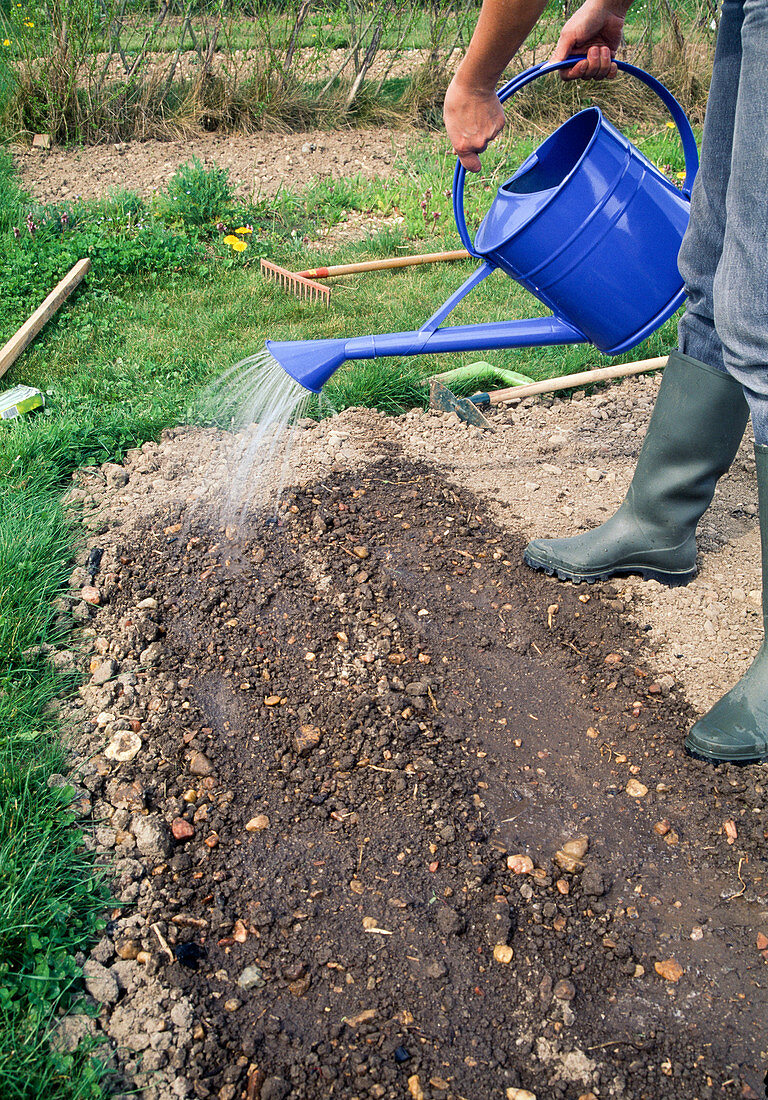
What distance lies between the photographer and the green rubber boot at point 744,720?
1.80 metres

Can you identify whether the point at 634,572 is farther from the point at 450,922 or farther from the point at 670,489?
the point at 450,922

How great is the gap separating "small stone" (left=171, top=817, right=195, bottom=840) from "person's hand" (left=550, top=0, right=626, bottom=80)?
2018mm

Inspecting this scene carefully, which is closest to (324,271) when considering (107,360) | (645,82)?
(107,360)

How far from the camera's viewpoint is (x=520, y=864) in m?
1.66

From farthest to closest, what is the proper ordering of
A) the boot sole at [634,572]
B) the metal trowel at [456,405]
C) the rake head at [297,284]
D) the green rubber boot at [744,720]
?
the rake head at [297,284]
the metal trowel at [456,405]
the boot sole at [634,572]
the green rubber boot at [744,720]

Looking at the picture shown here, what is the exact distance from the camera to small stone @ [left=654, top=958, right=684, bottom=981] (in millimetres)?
1480

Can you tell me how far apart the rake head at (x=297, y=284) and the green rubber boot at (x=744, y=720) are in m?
2.66

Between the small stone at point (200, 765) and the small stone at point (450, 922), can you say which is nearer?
the small stone at point (450, 922)

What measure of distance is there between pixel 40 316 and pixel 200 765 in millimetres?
2678

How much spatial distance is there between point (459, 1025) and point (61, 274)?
3865 mm

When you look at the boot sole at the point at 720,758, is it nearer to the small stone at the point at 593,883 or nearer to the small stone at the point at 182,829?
the small stone at the point at 593,883

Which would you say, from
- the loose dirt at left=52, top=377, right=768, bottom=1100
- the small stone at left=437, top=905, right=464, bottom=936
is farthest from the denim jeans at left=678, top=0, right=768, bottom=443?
the small stone at left=437, top=905, right=464, bottom=936

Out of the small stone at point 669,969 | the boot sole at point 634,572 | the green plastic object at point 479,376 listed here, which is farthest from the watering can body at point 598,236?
the small stone at point 669,969

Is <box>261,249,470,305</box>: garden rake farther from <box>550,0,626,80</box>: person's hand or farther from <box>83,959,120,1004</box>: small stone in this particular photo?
<box>83,959,120,1004</box>: small stone
